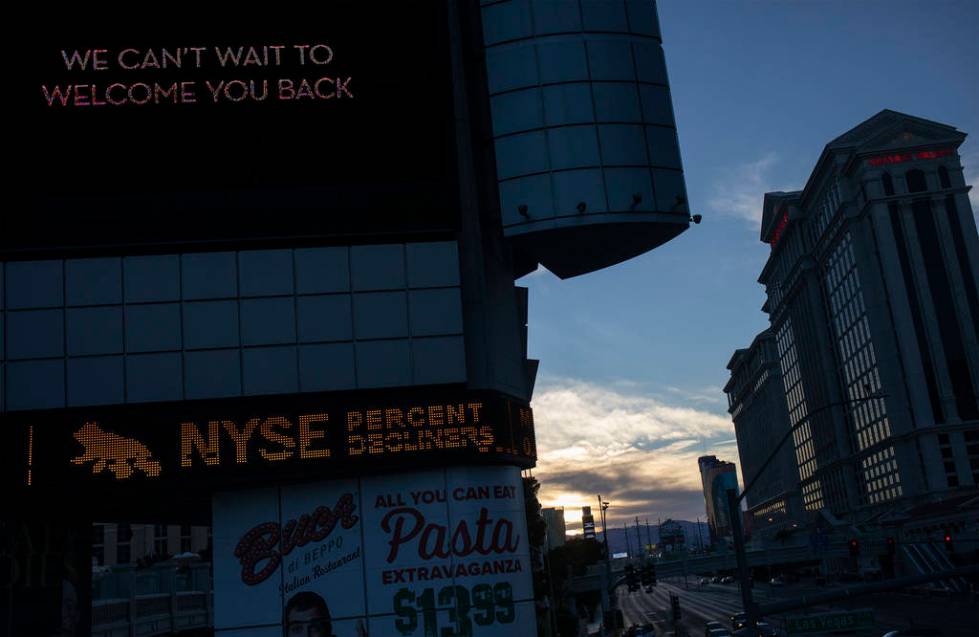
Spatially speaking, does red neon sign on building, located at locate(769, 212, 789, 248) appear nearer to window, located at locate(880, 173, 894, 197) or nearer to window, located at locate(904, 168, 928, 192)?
window, located at locate(880, 173, 894, 197)

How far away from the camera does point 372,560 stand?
1095 inches

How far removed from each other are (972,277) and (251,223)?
127 meters

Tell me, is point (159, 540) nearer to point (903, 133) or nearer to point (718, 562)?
point (718, 562)

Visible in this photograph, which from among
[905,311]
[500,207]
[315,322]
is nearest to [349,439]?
[315,322]

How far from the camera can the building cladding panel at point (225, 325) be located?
28203mm

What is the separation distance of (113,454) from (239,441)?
3.58m

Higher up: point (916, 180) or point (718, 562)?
point (916, 180)

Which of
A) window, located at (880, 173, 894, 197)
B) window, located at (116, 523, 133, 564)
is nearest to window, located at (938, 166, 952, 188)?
window, located at (880, 173, 894, 197)

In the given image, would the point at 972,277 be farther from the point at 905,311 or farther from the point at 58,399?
the point at 58,399

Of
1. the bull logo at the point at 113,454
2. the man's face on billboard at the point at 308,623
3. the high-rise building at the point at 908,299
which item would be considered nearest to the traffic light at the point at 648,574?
the man's face on billboard at the point at 308,623

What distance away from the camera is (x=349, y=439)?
27500mm

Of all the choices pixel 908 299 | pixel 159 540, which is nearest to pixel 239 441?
pixel 908 299

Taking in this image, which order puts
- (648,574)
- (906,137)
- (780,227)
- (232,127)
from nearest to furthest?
(232,127)
(648,574)
(906,137)
(780,227)

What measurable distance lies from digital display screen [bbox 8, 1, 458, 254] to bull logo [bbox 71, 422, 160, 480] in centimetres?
627
